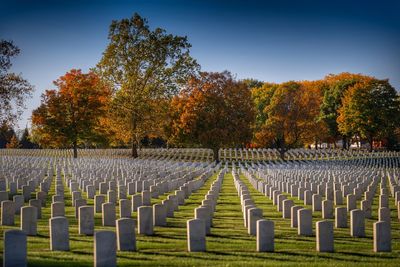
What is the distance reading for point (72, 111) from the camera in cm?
4719

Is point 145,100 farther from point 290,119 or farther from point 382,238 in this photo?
point 382,238

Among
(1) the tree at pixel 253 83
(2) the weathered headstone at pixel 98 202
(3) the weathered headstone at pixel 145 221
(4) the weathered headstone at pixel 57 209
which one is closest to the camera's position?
(3) the weathered headstone at pixel 145 221

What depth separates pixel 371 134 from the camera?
193 ft

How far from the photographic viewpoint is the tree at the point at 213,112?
147 ft

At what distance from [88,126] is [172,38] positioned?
12160mm

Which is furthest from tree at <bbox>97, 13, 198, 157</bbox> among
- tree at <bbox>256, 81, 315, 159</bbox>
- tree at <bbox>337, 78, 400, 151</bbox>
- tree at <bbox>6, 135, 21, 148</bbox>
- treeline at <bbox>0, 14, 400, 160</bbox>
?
tree at <bbox>6, 135, 21, 148</bbox>

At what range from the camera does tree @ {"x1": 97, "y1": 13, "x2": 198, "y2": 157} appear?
44.6 meters

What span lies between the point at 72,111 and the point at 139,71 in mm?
8104

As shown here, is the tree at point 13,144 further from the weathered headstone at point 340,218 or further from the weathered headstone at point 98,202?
the weathered headstone at point 340,218

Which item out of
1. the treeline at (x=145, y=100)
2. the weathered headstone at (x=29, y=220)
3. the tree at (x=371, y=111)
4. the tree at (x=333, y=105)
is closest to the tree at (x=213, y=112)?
the treeline at (x=145, y=100)

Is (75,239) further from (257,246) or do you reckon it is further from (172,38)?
(172,38)

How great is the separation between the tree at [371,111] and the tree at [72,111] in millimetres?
31101

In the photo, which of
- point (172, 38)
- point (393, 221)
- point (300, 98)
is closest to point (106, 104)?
point (172, 38)

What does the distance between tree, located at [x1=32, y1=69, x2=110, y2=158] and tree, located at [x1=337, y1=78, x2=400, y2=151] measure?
3110cm
